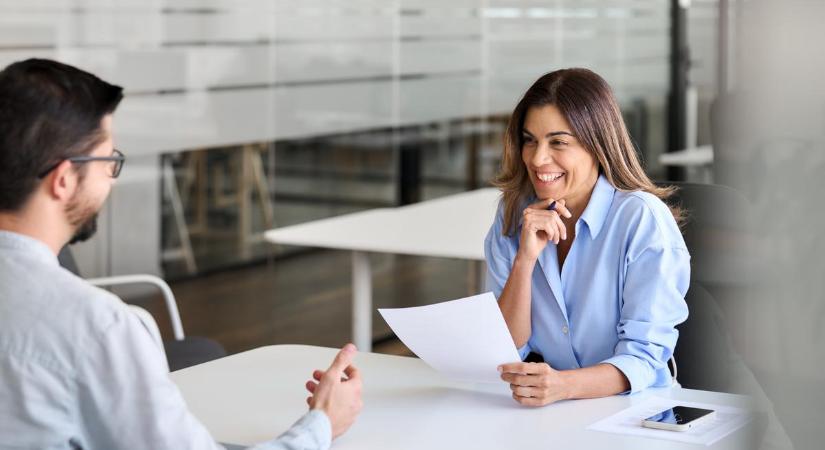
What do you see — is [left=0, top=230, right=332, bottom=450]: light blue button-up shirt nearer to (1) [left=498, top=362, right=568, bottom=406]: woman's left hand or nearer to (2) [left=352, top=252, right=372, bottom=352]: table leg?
(1) [left=498, top=362, right=568, bottom=406]: woman's left hand

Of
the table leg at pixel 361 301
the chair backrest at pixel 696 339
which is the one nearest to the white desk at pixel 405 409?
the chair backrest at pixel 696 339

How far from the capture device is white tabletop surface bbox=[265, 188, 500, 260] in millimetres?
3648

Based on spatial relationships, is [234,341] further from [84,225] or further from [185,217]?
[84,225]

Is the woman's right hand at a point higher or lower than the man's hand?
higher

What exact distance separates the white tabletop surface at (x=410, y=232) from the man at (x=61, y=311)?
2253 mm

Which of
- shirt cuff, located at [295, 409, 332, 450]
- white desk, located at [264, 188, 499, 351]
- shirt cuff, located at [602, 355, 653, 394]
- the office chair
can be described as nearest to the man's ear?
shirt cuff, located at [295, 409, 332, 450]

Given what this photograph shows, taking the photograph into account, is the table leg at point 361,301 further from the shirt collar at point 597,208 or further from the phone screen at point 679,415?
the phone screen at point 679,415

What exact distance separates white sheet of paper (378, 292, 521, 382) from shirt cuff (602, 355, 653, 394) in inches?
7.6

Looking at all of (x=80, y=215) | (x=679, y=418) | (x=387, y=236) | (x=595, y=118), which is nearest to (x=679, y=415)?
(x=679, y=418)

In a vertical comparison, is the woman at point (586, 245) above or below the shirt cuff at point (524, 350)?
above

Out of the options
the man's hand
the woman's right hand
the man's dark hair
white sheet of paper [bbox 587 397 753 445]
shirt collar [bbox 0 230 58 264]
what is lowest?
white sheet of paper [bbox 587 397 753 445]

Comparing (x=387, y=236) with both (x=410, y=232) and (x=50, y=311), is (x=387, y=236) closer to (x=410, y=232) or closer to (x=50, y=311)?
(x=410, y=232)

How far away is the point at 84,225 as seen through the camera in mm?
1325

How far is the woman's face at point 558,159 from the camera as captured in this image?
2.21m
